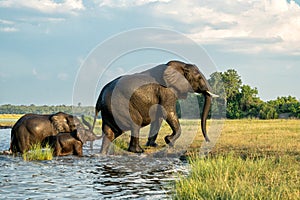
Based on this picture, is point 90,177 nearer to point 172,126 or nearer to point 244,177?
point 244,177

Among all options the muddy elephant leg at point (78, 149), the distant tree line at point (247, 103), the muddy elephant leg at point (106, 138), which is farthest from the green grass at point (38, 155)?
the distant tree line at point (247, 103)

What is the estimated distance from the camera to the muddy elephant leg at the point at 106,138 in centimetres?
1452

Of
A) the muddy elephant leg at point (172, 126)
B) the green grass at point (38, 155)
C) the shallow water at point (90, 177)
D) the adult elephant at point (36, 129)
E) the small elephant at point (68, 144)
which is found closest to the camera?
the shallow water at point (90, 177)

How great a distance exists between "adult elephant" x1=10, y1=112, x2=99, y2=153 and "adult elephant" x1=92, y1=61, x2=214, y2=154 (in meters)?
1.04

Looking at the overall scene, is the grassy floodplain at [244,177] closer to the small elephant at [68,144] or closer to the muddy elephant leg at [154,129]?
the muddy elephant leg at [154,129]

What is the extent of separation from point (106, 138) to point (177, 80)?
270 cm

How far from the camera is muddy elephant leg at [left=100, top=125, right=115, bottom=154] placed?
14516 millimetres

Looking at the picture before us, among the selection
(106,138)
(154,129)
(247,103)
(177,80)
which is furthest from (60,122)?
(247,103)

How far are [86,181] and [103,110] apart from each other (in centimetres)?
462

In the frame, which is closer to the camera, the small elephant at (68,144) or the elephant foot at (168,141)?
the small elephant at (68,144)

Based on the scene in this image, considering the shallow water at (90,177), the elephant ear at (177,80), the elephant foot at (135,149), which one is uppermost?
the elephant ear at (177,80)

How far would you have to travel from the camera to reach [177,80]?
14844 millimetres

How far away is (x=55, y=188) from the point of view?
928cm

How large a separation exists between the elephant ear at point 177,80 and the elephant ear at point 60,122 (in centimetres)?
338
